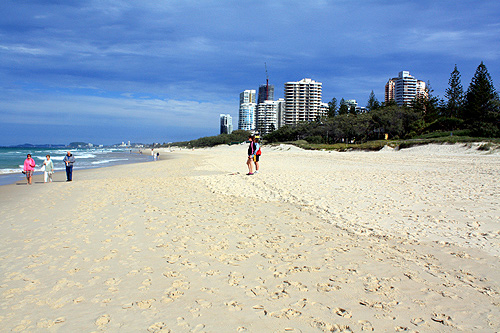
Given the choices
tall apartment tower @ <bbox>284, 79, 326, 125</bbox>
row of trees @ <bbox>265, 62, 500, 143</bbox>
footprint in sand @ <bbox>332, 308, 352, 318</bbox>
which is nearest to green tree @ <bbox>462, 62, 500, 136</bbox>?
row of trees @ <bbox>265, 62, 500, 143</bbox>

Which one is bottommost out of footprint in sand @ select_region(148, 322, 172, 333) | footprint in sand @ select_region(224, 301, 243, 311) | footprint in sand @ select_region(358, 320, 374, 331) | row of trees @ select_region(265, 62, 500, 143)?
footprint in sand @ select_region(148, 322, 172, 333)

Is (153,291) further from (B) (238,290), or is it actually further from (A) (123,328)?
(B) (238,290)

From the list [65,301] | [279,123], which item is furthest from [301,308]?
[279,123]

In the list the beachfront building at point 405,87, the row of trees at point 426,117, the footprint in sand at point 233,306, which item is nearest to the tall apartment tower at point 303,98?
the beachfront building at point 405,87

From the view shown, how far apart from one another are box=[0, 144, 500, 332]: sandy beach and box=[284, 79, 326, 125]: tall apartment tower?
123 metres

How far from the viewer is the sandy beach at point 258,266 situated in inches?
110

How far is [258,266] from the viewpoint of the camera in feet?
13.0

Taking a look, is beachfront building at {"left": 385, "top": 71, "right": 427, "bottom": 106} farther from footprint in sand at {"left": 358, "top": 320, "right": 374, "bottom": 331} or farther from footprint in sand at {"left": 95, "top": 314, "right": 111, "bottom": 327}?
footprint in sand at {"left": 95, "top": 314, "right": 111, "bottom": 327}

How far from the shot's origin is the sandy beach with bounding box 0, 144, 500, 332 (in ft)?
9.18

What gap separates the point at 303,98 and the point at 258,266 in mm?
130511

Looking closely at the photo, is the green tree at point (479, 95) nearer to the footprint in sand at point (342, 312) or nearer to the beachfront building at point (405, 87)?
the footprint in sand at point (342, 312)

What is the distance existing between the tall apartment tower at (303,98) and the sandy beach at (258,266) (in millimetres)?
123474

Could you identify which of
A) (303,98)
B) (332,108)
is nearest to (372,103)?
(332,108)

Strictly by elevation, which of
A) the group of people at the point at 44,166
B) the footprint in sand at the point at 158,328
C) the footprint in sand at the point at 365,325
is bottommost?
the footprint in sand at the point at 158,328
